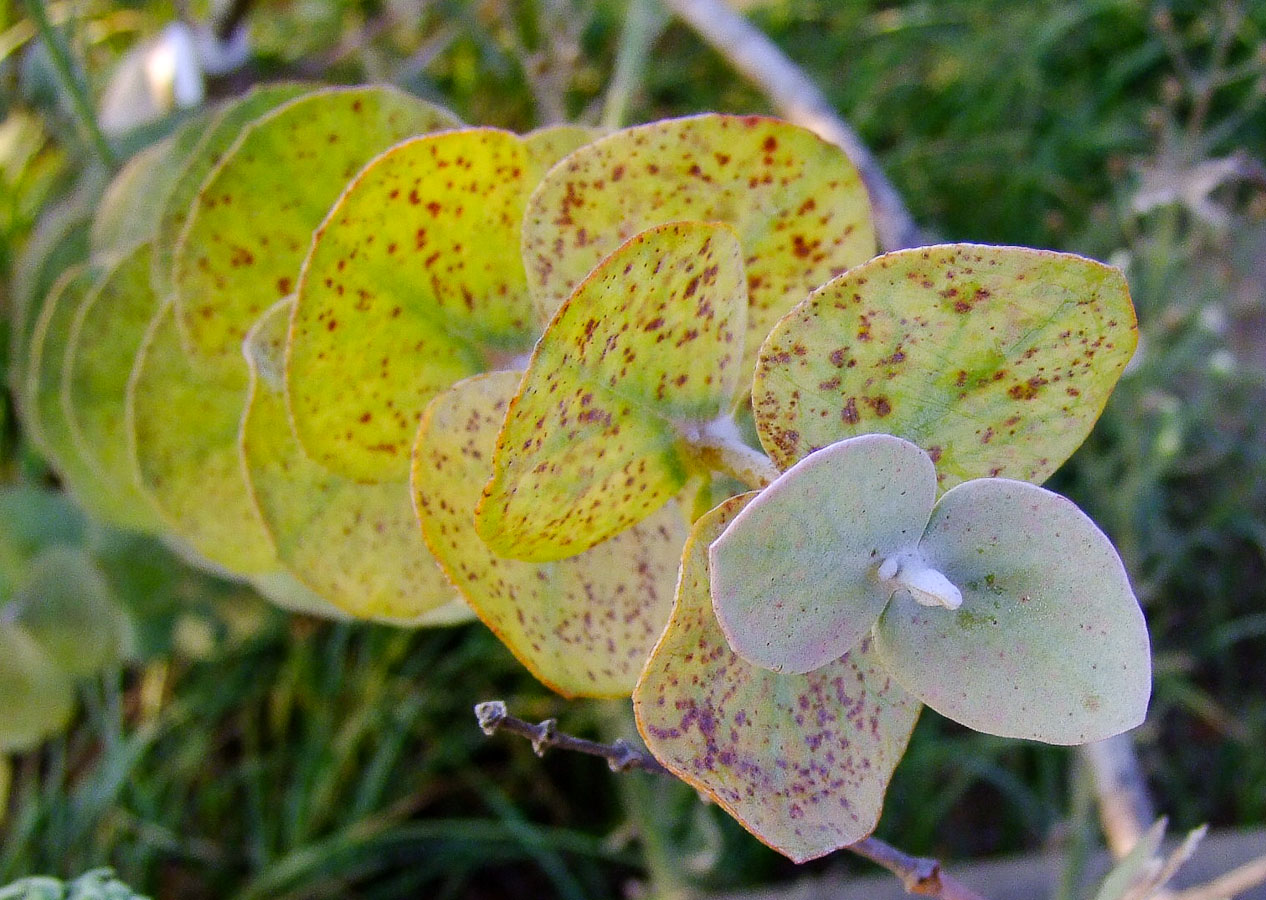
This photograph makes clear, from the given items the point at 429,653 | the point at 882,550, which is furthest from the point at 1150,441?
the point at 882,550

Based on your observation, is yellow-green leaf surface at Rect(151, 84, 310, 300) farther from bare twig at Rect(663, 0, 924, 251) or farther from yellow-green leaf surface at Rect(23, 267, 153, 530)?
bare twig at Rect(663, 0, 924, 251)

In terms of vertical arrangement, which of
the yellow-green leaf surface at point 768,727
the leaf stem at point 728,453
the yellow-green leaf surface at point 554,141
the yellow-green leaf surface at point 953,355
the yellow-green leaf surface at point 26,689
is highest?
the yellow-green leaf surface at point 554,141

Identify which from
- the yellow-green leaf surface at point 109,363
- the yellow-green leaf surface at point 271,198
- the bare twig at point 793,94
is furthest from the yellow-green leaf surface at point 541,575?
the bare twig at point 793,94

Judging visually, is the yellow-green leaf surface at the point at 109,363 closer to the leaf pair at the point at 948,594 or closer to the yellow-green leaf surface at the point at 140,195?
the yellow-green leaf surface at the point at 140,195

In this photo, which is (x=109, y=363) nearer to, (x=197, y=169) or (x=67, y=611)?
(x=197, y=169)

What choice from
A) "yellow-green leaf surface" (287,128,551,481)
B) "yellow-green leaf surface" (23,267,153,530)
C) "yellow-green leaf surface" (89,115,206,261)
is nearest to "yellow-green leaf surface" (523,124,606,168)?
"yellow-green leaf surface" (287,128,551,481)

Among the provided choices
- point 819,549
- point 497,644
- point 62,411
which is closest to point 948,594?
point 819,549
